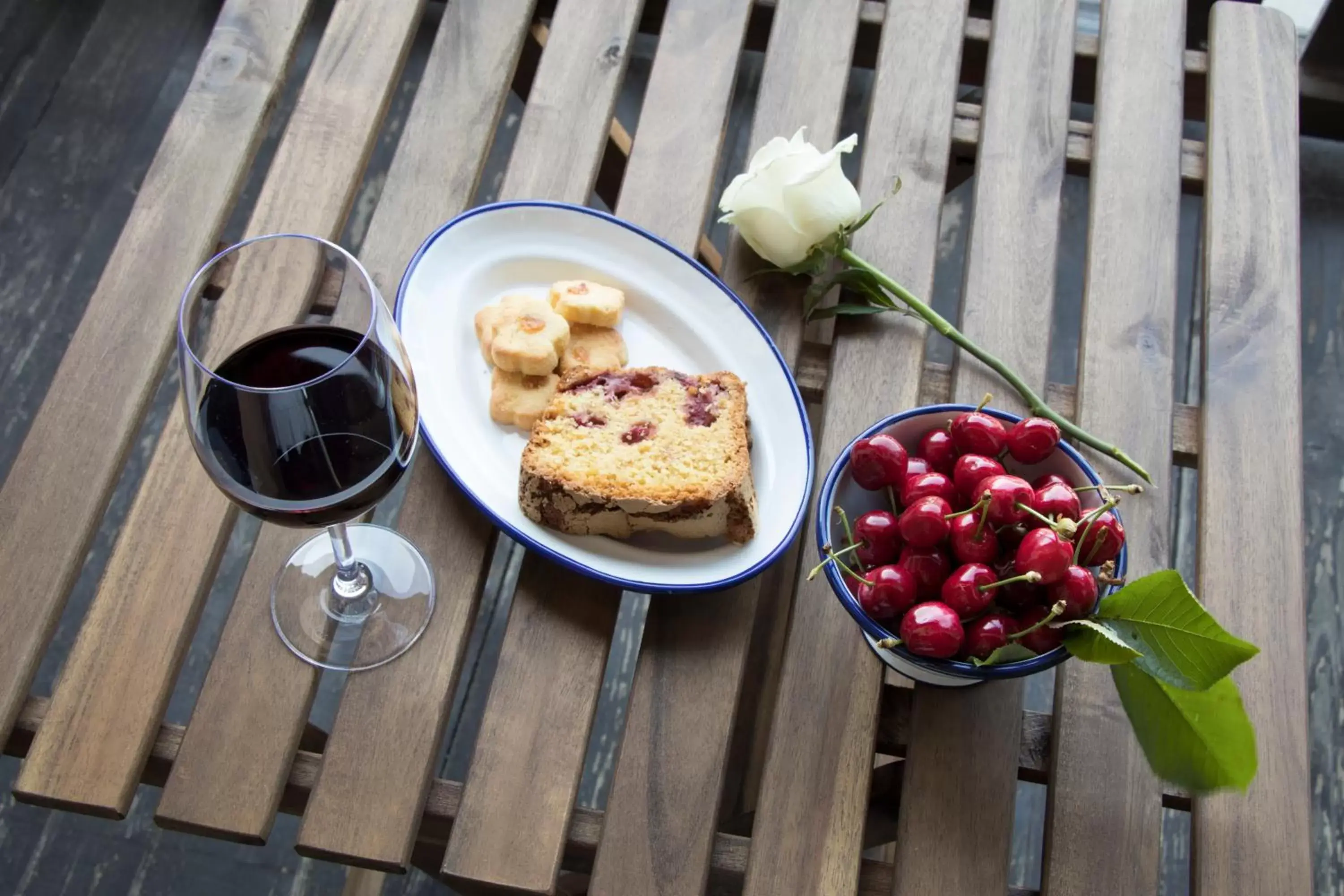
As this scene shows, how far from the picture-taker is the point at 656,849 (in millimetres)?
732

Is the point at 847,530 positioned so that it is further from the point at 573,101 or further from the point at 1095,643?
the point at 573,101

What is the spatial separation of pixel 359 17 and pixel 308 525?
55 cm

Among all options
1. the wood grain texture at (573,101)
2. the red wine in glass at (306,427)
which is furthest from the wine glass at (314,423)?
the wood grain texture at (573,101)

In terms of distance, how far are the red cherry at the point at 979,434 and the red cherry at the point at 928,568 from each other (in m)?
0.08

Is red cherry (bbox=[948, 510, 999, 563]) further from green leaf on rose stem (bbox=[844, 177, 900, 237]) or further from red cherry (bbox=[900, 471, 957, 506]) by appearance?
green leaf on rose stem (bbox=[844, 177, 900, 237])

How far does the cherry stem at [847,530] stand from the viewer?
0.71 metres

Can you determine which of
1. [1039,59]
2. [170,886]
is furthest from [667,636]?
[170,886]

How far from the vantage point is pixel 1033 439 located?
0.73 meters

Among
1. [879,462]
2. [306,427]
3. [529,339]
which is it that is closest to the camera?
[306,427]

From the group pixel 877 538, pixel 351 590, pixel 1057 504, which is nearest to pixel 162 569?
pixel 351 590

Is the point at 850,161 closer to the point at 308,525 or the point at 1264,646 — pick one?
the point at 1264,646

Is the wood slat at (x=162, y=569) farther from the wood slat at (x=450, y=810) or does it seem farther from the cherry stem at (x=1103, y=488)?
the cherry stem at (x=1103, y=488)

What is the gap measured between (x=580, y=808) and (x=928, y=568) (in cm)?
27

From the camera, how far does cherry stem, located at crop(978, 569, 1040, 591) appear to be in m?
0.64
